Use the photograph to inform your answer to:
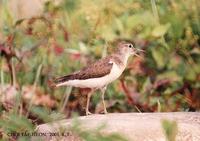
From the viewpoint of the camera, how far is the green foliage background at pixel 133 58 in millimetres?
6305

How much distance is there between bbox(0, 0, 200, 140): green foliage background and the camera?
248 inches

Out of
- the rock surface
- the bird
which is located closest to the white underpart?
the bird

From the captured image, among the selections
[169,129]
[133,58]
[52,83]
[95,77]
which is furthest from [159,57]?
[169,129]

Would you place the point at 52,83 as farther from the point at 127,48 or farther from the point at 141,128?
the point at 141,128

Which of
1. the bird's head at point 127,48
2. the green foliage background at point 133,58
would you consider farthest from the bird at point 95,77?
the green foliage background at point 133,58

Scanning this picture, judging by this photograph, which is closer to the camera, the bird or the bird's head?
the bird

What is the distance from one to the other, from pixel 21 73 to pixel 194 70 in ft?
4.79

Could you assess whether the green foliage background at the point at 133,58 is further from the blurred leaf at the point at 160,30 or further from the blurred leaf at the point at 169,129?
the blurred leaf at the point at 169,129

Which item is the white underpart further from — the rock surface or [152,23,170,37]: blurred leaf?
[152,23,170,37]: blurred leaf

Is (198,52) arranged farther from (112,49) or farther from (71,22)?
(71,22)

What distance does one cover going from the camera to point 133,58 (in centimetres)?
690

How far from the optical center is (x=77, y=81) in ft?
17.8

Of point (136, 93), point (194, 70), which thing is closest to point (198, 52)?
point (194, 70)

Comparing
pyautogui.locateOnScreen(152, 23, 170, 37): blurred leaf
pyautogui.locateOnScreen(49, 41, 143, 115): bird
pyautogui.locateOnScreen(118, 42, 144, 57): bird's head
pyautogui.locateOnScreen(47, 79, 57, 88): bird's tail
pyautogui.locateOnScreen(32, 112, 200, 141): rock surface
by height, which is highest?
pyautogui.locateOnScreen(152, 23, 170, 37): blurred leaf
